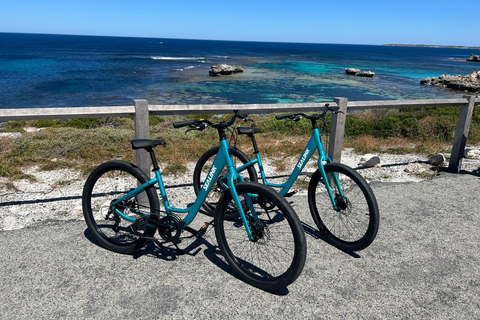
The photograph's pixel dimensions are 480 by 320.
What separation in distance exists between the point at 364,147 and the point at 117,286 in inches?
249

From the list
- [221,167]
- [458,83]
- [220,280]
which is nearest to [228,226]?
[220,280]

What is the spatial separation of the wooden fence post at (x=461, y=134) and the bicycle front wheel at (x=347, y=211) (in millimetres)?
3285

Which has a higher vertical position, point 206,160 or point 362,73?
point 206,160

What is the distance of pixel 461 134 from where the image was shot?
6016 mm

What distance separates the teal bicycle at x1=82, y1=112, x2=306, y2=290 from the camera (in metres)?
2.82

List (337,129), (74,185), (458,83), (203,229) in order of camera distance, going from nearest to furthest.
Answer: (203,229), (337,129), (74,185), (458,83)

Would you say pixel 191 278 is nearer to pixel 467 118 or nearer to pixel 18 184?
pixel 18 184

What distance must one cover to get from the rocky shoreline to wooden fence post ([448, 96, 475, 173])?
0.97 feet

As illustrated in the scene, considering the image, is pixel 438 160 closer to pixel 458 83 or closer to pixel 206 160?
pixel 206 160

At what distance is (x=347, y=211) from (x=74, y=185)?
12.9ft

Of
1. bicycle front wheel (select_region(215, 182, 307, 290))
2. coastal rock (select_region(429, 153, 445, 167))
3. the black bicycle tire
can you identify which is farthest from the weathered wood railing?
bicycle front wheel (select_region(215, 182, 307, 290))

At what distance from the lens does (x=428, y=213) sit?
4473mm

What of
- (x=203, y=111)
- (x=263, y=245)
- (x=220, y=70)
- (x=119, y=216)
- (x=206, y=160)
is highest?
(x=203, y=111)

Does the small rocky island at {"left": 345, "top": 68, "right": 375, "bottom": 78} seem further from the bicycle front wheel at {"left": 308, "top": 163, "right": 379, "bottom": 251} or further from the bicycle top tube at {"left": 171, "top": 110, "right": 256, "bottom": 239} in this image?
the bicycle top tube at {"left": 171, "top": 110, "right": 256, "bottom": 239}
